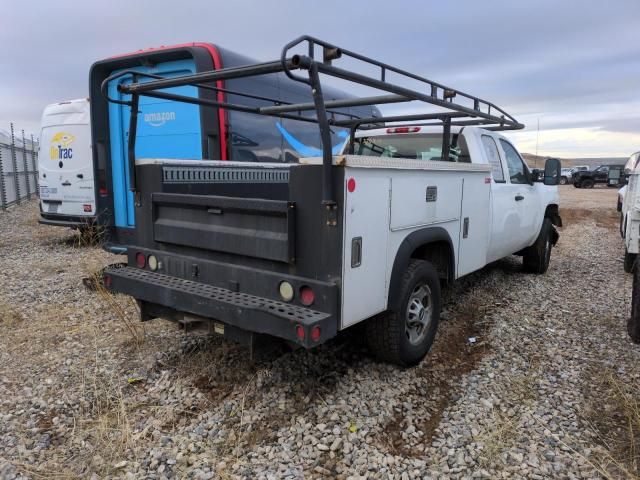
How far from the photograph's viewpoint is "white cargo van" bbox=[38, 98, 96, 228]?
904 cm

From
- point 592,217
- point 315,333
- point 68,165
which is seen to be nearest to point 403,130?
point 315,333

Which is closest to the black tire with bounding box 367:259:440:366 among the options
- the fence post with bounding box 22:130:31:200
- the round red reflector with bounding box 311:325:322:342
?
the round red reflector with bounding box 311:325:322:342

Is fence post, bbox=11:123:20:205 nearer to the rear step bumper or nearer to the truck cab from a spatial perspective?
the truck cab

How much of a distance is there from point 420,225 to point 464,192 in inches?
36.4

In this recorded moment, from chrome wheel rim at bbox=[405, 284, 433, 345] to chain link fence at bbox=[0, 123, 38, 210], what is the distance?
14.9m

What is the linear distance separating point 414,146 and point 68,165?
6766 mm

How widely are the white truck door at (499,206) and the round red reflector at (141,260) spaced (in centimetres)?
341

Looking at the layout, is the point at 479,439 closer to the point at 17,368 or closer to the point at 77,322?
the point at 17,368


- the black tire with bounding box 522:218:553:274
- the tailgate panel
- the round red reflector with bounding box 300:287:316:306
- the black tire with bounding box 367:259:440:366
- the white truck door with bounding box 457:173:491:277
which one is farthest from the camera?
the black tire with bounding box 522:218:553:274

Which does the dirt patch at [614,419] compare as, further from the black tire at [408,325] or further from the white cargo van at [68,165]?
the white cargo van at [68,165]

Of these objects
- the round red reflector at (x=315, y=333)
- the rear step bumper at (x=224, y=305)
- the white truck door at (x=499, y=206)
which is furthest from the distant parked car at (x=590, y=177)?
the round red reflector at (x=315, y=333)

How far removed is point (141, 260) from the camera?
3953 mm

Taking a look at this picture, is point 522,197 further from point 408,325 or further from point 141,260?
point 141,260

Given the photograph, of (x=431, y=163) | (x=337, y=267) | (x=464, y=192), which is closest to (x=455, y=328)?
(x=464, y=192)
